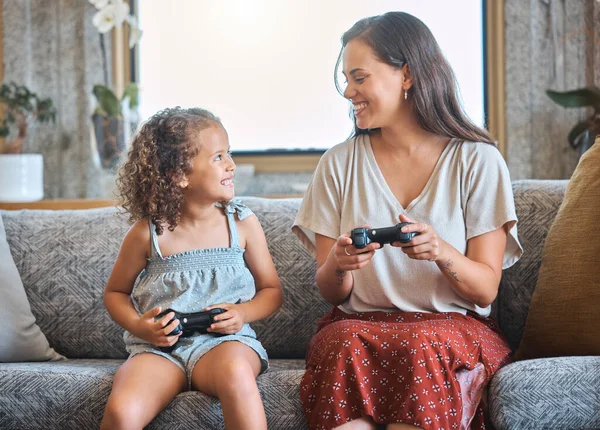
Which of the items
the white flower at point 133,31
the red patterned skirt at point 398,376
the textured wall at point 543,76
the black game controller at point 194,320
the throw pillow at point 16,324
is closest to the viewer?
the red patterned skirt at point 398,376

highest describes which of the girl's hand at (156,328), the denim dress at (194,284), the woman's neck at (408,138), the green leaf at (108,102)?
the green leaf at (108,102)

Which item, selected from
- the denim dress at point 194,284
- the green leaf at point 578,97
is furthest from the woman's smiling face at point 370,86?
the green leaf at point 578,97

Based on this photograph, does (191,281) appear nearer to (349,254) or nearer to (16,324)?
(349,254)

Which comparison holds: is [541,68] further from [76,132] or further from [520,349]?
[76,132]

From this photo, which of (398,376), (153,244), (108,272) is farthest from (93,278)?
(398,376)

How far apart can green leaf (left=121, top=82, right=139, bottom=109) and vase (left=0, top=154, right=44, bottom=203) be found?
17.1 inches

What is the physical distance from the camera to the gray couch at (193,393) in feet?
4.65

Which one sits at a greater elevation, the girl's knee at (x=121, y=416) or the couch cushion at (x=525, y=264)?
the couch cushion at (x=525, y=264)

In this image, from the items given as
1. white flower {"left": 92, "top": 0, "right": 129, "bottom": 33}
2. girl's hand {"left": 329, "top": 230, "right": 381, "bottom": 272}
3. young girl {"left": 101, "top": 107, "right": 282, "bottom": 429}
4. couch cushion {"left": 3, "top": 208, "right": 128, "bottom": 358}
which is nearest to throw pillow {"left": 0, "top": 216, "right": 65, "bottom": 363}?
couch cushion {"left": 3, "top": 208, "right": 128, "bottom": 358}

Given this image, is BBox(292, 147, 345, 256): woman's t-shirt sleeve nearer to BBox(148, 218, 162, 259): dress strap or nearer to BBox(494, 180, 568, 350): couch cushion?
BBox(148, 218, 162, 259): dress strap

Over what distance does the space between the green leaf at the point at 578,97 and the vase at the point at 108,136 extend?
1.64 metres

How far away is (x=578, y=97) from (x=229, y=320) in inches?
62.2

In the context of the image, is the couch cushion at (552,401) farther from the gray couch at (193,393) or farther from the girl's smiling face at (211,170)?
the girl's smiling face at (211,170)

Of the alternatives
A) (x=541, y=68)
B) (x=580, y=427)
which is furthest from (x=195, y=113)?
(x=541, y=68)
